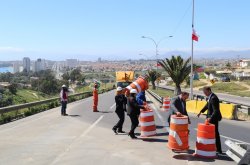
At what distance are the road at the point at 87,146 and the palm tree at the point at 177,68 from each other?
2387 cm

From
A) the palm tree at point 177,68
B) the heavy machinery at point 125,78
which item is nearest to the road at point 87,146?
the palm tree at point 177,68

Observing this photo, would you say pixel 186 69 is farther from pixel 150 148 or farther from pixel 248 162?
pixel 248 162

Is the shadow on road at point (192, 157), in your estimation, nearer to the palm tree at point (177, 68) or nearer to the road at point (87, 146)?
the road at point (87, 146)

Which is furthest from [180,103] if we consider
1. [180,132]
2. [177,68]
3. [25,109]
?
[177,68]

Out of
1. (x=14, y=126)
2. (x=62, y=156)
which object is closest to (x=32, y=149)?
(x=62, y=156)

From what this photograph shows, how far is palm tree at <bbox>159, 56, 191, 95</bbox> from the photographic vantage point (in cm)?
4241

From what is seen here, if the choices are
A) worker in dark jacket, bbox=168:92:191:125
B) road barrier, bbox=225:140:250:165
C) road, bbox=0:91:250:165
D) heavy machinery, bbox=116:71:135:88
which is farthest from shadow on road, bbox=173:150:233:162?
heavy machinery, bbox=116:71:135:88

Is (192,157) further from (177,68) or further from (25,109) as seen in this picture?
(177,68)

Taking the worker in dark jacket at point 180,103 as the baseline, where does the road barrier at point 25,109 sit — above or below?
below

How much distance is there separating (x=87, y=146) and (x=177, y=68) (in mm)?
31587

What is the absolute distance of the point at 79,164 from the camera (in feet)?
32.1

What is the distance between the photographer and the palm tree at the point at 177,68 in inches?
1670

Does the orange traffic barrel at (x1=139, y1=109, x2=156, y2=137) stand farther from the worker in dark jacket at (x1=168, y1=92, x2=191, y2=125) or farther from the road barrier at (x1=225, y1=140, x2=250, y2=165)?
the road barrier at (x1=225, y1=140, x2=250, y2=165)

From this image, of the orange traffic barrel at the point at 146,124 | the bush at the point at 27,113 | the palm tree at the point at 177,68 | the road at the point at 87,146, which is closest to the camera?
the road at the point at 87,146
